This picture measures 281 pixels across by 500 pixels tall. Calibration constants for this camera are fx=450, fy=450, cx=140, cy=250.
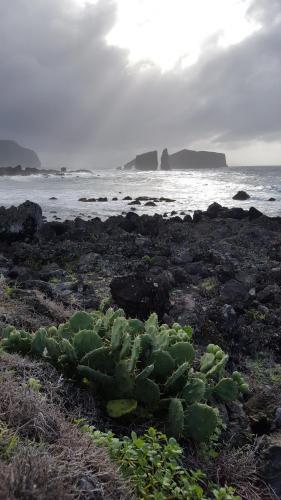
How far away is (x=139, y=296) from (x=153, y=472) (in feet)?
14.8

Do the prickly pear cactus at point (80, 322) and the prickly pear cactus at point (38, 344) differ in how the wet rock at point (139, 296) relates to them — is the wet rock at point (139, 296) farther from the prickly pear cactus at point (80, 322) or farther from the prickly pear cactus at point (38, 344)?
the prickly pear cactus at point (38, 344)

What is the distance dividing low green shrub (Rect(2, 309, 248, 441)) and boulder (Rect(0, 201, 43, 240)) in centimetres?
1215

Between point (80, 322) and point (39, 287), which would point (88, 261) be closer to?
point (39, 287)

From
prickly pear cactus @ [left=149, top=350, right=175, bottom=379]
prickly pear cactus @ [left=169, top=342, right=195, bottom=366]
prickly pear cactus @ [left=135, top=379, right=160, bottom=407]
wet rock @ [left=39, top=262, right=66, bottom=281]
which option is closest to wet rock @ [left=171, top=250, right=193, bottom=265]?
wet rock @ [left=39, top=262, right=66, bottom=281]

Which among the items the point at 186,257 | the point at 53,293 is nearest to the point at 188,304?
the point at 53,293

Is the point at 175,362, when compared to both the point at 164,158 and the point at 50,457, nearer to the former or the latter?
the point at 50,457

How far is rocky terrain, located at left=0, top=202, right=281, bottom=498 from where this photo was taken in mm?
5730

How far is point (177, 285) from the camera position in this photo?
10164 mm

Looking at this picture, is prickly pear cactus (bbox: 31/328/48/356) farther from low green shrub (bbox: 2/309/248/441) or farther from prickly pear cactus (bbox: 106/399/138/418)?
prickly pear cactus (bbox: 106/399/138/418)

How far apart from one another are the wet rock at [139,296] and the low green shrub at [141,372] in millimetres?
2610

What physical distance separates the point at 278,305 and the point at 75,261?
6282 mm

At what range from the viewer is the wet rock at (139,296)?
746 centimetres

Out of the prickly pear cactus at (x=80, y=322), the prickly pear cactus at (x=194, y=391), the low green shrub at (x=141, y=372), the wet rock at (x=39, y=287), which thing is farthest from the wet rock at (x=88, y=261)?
the prickly pear cactus at (x=194, y=391)

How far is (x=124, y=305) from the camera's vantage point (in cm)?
754
